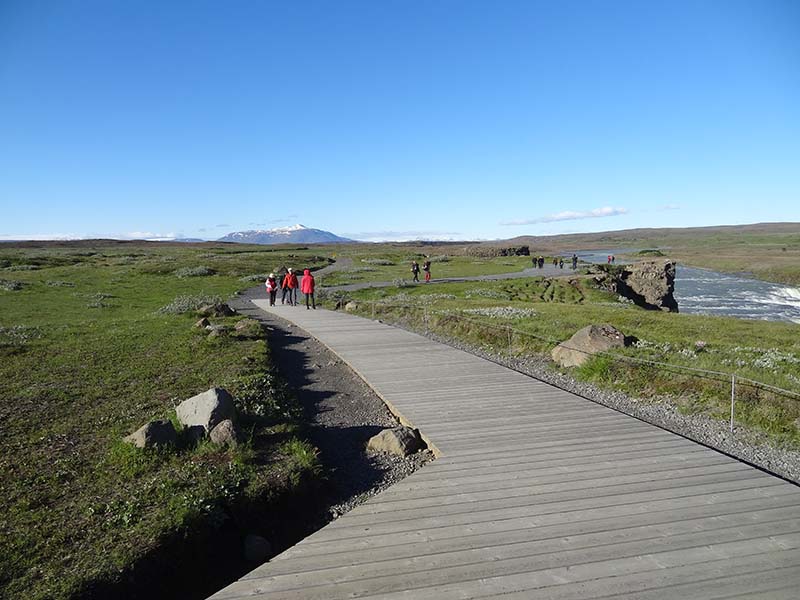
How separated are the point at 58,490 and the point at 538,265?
225 feet

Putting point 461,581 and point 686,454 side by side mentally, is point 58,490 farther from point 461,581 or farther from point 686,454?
point 686,454

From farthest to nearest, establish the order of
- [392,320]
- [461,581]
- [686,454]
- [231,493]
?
[392,320], [686,454], [231,493], [461,581]

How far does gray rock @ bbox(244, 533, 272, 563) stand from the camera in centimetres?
728

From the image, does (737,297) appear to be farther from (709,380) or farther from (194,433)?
(194,433)

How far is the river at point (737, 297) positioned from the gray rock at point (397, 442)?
41.2 m

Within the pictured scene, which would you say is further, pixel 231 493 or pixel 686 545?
pixel 231 493

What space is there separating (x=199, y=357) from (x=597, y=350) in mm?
12939

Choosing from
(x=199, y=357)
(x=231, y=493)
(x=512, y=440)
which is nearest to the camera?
(x=231, y=493)

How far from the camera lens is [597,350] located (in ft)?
52.9

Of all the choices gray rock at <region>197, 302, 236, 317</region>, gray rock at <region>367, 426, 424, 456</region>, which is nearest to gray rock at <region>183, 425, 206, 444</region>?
gray rock at <region>367, 426, 424, 456</region>

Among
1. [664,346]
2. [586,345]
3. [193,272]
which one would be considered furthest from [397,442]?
[193,272]

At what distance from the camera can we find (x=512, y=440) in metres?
9.81

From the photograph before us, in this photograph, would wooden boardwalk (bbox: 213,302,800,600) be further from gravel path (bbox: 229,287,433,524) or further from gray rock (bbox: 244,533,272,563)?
gray rock (bbox: 244,533,272,563)

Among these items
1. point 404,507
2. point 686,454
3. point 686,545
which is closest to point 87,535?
point 404,507
